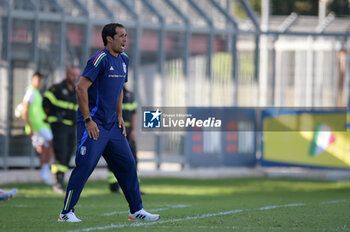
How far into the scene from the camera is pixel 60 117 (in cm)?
1270

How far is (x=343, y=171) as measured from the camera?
1592 cm

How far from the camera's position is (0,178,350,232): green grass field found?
7.45 meters

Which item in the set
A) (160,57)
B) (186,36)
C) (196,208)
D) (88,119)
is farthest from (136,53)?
(88,119)

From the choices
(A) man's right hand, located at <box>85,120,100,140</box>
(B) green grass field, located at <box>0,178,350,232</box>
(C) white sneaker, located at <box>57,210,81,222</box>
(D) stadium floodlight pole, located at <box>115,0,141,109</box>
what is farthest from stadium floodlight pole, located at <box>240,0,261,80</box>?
(C) white sneaker, located at <box>57,210,81,222</box>

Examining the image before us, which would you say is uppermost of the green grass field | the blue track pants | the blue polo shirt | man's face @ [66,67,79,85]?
man's face @ [66,67,79,85]

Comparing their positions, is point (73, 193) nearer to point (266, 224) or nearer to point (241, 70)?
point (266, 224)

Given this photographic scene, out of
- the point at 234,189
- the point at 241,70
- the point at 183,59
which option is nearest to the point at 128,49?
the point at 183,59

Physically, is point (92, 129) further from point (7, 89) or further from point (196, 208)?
point (7, 89)

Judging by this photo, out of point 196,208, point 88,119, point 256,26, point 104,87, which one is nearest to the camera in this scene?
point 88,119

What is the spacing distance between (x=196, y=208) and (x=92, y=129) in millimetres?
2561

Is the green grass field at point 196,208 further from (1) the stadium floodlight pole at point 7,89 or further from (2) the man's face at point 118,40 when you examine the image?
(2) the man's face at point 118,40

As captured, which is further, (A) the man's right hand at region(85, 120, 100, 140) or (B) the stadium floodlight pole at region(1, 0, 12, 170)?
(B) the stadium floodlight pole at region(1, 0, 12, 170)

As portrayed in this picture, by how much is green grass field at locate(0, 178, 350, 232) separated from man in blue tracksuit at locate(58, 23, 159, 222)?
29 centimetres

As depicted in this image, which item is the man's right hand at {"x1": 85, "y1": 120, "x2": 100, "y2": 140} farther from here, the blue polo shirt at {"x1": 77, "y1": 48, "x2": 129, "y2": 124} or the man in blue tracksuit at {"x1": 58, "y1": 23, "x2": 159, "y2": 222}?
the blue polo shirt at {"x1": 77, "y1": 48, "x2": 129, "y2": 124}
